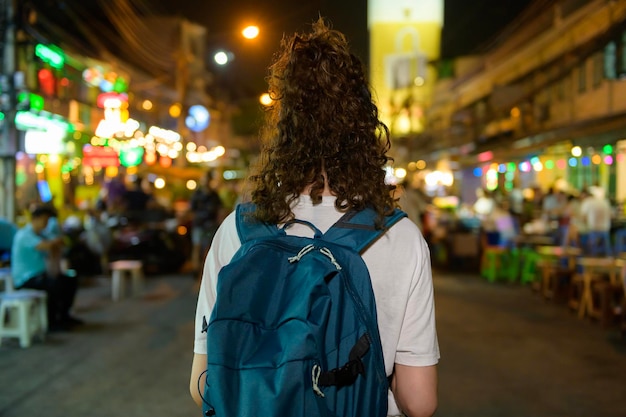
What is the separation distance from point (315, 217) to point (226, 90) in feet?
140

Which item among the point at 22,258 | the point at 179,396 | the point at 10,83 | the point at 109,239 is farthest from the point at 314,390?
the point at 109,239

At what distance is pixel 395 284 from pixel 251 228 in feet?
1.42

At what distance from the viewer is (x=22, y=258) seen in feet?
29.0

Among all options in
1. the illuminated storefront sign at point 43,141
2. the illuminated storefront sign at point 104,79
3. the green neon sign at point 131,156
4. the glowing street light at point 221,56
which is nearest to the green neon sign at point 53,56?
the illuminated storefront sign at point 43,141

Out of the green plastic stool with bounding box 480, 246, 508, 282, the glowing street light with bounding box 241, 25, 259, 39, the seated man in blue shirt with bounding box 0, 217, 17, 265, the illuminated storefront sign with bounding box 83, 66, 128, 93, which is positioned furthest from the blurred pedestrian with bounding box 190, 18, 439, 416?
the illuminated storefront sign with bounding box 83, 66, 128, 93

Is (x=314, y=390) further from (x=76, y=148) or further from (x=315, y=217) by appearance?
(x=76, y=148)

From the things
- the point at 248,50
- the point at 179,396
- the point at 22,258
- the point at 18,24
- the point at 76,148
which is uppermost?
the point at 248,50

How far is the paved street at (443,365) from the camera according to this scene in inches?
229

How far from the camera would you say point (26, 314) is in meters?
7.99

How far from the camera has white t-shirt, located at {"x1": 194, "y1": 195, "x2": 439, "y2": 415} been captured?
1.91 metres

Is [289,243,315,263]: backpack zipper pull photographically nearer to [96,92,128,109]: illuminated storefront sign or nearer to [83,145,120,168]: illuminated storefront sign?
[83,145,120,168]: illuminated storefront sign

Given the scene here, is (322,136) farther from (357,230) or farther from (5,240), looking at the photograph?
(5,240)

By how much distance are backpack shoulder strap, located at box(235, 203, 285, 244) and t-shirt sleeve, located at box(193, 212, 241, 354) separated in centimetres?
3

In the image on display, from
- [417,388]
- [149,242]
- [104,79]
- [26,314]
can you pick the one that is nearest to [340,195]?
[417,388]
